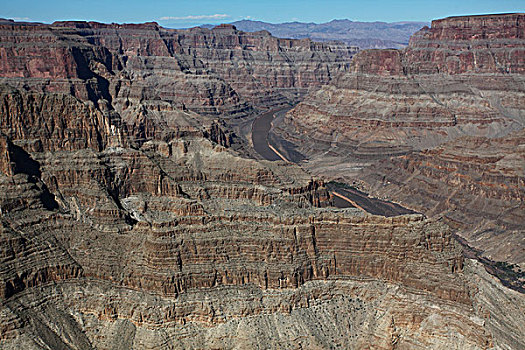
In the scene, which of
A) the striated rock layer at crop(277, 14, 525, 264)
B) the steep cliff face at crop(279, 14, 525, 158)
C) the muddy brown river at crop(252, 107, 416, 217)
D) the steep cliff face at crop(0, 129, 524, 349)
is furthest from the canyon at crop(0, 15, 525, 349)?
the steep cliff face at crop(279, 14, 525, 158)

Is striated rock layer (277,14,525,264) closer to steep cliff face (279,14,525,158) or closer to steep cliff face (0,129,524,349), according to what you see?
steep cliff face (279,14,525,158)

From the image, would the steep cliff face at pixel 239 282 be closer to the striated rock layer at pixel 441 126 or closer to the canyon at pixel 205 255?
the canyon at pixel 205 255

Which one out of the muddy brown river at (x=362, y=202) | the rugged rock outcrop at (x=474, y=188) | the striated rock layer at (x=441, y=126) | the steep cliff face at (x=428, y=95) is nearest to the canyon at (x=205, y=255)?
the rugged rock outcrop at (x=474, y=188)

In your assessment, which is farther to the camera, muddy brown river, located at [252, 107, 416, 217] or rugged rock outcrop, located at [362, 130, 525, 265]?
muddy brown river, located at [252, 107, 416, 217]

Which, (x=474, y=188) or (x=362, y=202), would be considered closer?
(x=474, y=188)

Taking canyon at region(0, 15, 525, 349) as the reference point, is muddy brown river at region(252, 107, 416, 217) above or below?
→ below

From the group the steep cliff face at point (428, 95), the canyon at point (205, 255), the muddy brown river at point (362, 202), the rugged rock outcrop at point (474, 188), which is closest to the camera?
the canyon at point (205, 255)

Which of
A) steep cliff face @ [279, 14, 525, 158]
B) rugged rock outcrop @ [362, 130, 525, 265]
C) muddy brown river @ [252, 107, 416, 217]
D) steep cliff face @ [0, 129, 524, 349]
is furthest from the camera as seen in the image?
steep cliff face @ [279, 14, 525, 158]

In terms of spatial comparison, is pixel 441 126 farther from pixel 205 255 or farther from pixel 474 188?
pixel 205 255

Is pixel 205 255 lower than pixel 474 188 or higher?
higher

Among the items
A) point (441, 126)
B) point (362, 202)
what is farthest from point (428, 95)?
point (362, 202)
